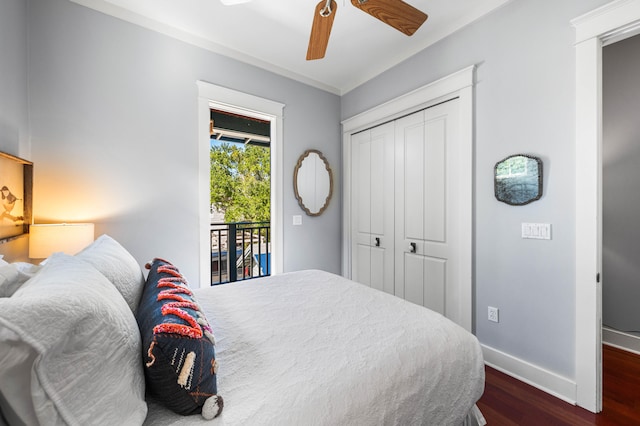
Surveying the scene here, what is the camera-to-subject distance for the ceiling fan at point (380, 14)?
1.53 meters

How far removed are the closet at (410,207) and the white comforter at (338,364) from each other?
118 cm

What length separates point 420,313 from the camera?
139 centimetres

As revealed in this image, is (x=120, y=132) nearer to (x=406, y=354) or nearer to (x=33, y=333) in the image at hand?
(x=33, y=333)

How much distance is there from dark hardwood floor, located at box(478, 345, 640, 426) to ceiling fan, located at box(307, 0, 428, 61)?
2.38 metres

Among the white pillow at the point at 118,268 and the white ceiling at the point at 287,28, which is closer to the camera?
the white pillow at the point at 118,268

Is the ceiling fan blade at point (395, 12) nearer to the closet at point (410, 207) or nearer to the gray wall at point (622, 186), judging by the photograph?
the closet at point (410, 207)

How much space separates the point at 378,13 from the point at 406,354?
1.80 m

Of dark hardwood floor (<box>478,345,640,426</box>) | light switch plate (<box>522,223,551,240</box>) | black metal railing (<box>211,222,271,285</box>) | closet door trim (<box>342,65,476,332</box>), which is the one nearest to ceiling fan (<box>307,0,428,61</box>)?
closet door trim (<box>342,65,476,332</box>)

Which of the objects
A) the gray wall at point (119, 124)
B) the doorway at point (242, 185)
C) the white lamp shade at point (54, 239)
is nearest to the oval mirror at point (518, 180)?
the gray wall at point (119, 124)

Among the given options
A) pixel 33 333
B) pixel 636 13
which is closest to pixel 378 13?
pixel 636 13

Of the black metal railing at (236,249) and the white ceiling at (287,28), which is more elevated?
the white ceiling at (287,28)

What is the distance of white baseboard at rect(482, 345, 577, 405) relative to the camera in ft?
5.69

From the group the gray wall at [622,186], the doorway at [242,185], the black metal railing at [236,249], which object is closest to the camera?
the gray wall at [622,186]

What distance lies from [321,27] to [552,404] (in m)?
2.77
